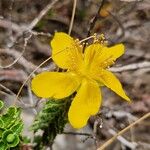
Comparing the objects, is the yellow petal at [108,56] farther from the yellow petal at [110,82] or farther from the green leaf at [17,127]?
the green leaf at [17,127]

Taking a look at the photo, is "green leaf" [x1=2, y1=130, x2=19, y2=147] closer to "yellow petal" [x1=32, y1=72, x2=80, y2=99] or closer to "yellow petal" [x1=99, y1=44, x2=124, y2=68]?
"yellow petal" [x1=32, y1=72, x2=80, y2=99]

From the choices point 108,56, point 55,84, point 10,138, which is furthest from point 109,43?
point 10,138

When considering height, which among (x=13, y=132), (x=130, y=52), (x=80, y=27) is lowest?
(x=13, y=132)

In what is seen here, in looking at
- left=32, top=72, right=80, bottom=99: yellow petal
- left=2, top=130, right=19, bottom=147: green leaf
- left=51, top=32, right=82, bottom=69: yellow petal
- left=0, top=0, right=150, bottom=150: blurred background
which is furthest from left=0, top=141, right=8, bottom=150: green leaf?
left=0, top=0, right=150, bottom=150: blurred background

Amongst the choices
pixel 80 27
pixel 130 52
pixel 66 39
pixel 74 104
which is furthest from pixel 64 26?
pixel 74 104

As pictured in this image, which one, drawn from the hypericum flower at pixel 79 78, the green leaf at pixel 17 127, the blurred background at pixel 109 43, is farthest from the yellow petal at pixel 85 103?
the blurred background at pixel 109 43

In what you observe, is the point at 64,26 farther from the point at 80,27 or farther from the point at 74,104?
the point at 74,104

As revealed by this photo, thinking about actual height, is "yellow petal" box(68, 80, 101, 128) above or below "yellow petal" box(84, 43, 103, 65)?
below
